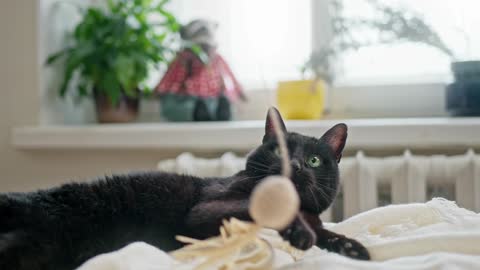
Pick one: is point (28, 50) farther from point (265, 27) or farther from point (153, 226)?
point (153, 226)

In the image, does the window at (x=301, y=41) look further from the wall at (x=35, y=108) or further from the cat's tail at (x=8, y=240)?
the cat's tail at (x=8, y=240)

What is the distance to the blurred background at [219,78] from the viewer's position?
1.18m

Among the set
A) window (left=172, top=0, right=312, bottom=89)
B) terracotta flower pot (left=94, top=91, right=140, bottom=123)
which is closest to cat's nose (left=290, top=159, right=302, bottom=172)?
window (left=172, top=0, right=312, bottom=89)

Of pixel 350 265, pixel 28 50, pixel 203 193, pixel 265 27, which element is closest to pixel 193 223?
pixel 203 193

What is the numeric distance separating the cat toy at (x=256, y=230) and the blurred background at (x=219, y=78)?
0.69 meters

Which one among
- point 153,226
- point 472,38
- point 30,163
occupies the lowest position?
point 30,163

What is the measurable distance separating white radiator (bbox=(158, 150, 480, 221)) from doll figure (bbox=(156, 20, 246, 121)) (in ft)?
1.05

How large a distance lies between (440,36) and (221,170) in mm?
640

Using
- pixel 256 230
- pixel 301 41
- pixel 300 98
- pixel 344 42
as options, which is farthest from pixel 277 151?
pixel 301 41

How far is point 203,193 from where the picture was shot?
529mm

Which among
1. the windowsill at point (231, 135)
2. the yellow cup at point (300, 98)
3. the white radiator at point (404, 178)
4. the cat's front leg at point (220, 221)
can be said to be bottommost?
the white radiator at point (404, 178)

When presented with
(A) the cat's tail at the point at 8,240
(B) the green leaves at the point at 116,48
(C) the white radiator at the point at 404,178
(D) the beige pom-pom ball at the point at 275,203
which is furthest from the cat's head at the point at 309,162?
(B) the green leaves at the point at 116,48

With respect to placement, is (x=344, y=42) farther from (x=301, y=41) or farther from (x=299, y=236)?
(x=299, y=236)

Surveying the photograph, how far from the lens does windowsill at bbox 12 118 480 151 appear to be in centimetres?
102
